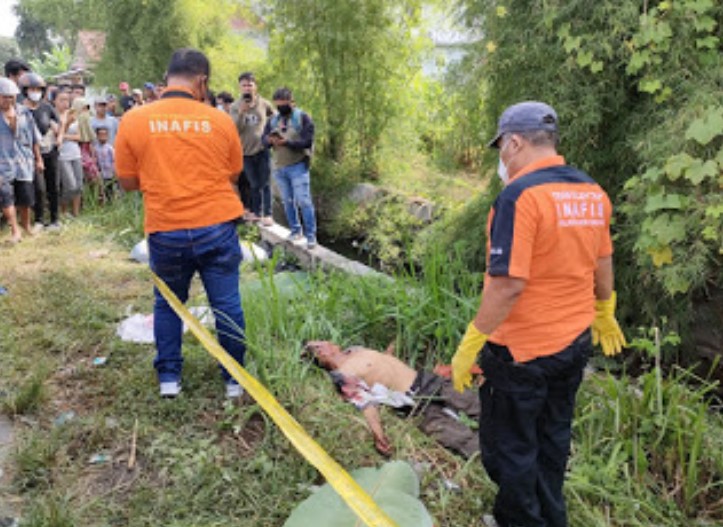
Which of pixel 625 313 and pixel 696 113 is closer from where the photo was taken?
pixel 696 113

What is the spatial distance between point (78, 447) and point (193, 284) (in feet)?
8.23

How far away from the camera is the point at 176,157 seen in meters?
2.63

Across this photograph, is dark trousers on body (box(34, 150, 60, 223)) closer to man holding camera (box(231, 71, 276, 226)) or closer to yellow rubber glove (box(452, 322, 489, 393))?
man holding camera (box(231, 71, 276, 226))

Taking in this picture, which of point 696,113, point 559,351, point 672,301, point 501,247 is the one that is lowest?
point 672,301

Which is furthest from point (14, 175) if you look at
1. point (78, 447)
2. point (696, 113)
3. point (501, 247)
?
point (696, 113)

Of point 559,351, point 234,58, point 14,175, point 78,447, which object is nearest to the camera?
point 559,351

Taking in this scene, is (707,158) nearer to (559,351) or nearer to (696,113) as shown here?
(696,113)

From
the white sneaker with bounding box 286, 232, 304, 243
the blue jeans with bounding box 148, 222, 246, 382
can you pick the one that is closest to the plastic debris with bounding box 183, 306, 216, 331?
the blue jeans with bounding box 148, 222, 246, 382

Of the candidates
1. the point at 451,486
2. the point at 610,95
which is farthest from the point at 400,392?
the point at 610,95

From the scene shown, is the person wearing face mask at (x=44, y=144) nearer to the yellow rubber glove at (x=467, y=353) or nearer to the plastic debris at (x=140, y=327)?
the plastic debris at (x=140, y=327)

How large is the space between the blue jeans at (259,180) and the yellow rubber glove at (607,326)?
193 inches

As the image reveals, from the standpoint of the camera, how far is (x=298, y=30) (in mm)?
8094

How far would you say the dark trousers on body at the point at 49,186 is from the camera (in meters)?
6.45

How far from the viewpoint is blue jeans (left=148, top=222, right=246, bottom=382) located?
2721mm
